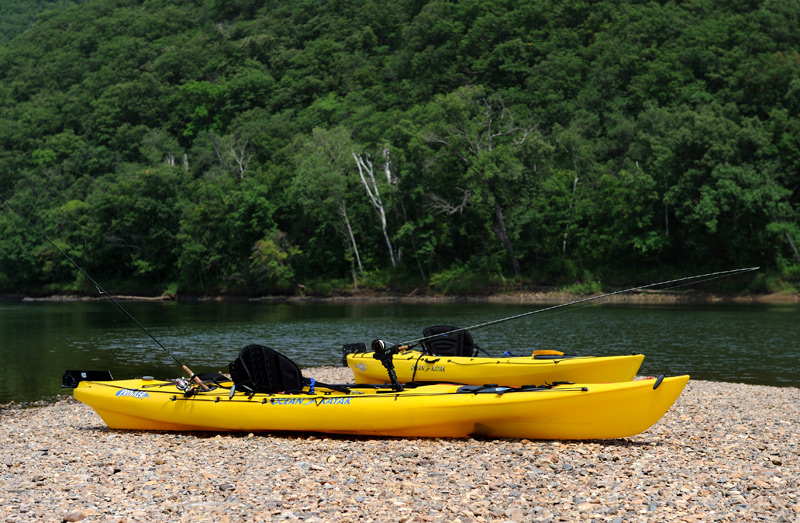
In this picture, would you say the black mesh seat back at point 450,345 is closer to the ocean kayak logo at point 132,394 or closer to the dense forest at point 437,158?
the ocean kayak logo at point 132,394

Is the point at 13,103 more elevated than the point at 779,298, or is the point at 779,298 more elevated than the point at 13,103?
the point at 13,103

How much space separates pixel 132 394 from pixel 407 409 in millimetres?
5007

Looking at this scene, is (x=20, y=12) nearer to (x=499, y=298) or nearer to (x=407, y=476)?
(x=499, y=298)

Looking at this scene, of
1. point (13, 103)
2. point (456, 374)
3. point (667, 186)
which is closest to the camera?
point (456, 374)

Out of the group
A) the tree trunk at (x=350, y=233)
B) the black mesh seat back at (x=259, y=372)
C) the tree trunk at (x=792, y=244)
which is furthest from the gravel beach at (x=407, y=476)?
the tree trunk at (x=350, y=233)

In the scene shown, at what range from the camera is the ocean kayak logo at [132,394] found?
532 inches

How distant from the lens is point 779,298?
166ft

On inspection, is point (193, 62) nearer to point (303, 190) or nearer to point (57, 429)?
point (303, 190)

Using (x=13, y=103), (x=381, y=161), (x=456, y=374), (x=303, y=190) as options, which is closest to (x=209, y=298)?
(x=303, y=190)

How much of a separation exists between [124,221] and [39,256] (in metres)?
10.6

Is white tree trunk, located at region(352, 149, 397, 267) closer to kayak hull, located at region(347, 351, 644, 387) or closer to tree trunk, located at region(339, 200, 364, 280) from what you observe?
tree trunk, located at region(339, 200, 364, 280)

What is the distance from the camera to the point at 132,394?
1359 centimetres

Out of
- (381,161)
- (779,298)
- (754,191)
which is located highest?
(381,161)

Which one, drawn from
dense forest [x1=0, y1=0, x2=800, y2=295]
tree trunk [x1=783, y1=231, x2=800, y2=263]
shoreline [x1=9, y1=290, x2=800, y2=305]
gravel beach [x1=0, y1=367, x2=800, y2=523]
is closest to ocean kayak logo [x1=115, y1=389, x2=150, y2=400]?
gravel beach [x1=0, y1=367, x2=800, y2=523]
